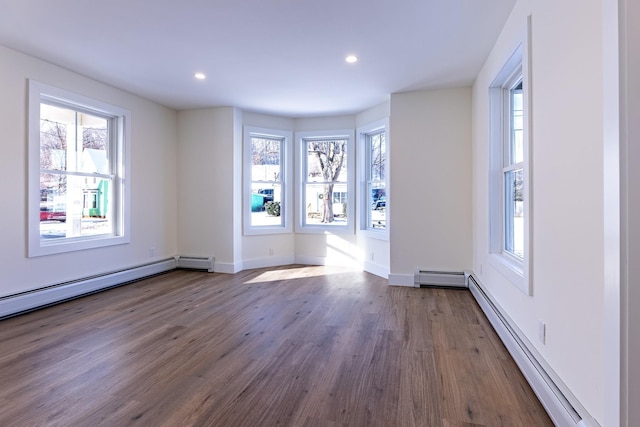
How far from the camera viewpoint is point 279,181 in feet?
19.0

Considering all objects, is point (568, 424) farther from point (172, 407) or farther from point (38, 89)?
point (38, 89)

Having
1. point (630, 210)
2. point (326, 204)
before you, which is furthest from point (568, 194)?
point (326, 204)

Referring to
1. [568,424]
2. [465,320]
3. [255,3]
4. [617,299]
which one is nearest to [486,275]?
[465,320]

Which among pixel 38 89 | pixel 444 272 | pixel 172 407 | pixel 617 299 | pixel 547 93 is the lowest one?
pixel 172 407

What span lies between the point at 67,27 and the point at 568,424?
14.1 ft

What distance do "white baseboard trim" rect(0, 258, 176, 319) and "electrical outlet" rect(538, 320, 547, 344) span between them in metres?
4.44

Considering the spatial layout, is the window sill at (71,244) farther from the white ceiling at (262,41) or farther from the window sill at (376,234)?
the window sill at (376,234)

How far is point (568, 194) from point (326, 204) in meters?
4.36

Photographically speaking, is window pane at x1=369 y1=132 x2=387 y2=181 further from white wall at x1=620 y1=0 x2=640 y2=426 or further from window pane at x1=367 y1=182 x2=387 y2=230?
white wall at x1=620 y1=0 x2=640 y2=426

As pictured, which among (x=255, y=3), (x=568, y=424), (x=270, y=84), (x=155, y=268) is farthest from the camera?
(x=155, y=268)

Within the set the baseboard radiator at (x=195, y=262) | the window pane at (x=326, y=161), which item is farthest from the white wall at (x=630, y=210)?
the baseboard radiator at (x=195, y=262)

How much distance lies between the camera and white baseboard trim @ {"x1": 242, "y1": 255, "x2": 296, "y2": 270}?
5446 millimetres

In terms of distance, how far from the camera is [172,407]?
176cm

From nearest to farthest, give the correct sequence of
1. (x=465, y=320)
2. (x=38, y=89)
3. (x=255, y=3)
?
(x=255, y=3) → (x=465, y=320) → (x=38, y=89)
